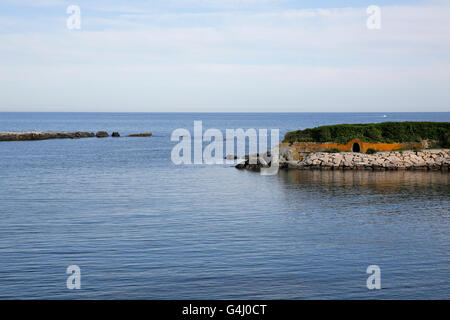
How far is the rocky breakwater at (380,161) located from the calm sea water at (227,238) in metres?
7.15

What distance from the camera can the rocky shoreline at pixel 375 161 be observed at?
181 feet

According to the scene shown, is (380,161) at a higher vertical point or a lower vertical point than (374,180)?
higher

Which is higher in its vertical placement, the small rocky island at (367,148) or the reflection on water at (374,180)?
the small rocky island at (367,148)

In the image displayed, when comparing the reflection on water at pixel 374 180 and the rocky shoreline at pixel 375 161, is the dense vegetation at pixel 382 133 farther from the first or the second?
the reflection on water at pixel 374 180

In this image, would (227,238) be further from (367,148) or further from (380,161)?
(367,148)

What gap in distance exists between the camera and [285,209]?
33.1 meters

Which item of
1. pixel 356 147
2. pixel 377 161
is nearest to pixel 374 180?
pixel 377 161

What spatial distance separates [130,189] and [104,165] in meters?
22.7

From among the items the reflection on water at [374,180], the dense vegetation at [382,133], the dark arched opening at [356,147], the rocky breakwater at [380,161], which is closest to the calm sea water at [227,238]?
the reflection on water at [374,180]

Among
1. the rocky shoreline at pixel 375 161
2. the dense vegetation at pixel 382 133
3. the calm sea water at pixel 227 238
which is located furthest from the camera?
the dense vegetation at pixel 382 133

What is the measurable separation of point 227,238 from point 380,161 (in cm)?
3584

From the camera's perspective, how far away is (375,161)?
183ft
